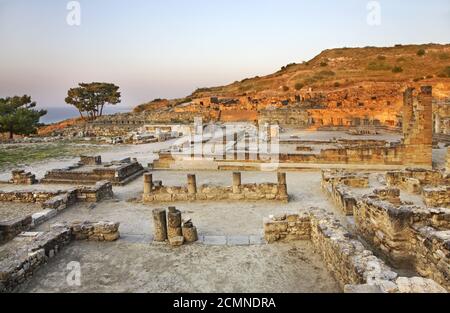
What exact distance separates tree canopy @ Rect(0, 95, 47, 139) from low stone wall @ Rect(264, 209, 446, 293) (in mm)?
41229

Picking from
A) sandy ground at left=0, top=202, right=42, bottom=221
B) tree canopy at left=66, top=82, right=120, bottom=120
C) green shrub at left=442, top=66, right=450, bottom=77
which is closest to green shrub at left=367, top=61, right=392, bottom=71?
green shrub at left=442, top=66, right=450, bottom=77

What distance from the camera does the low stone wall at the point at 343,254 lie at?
164 inches

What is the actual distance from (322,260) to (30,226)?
771cm

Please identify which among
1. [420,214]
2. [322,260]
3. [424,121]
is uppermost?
[424,121]

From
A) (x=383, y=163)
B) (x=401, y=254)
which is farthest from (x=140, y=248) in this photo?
(x=383, y=163)

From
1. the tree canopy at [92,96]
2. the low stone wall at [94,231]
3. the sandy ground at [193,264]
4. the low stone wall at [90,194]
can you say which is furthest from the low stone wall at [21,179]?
the tree canopy at [92,96]

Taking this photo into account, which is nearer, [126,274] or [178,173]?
[126,274]

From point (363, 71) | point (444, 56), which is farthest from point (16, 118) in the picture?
point (444, 56)

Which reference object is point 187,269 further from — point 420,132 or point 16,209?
point 420,132

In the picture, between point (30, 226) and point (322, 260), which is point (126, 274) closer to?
point (322, 260)

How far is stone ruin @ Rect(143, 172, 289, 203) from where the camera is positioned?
467 inches

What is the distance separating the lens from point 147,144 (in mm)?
32250

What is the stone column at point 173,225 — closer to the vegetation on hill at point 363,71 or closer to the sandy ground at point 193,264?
the sandy ground at point 193,264
